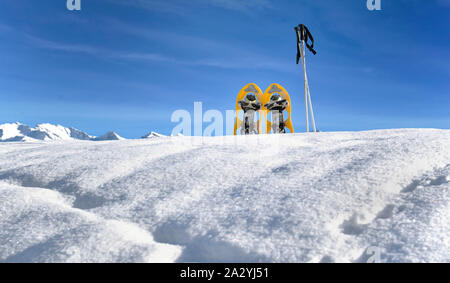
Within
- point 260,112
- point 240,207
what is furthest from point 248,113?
point 240,207

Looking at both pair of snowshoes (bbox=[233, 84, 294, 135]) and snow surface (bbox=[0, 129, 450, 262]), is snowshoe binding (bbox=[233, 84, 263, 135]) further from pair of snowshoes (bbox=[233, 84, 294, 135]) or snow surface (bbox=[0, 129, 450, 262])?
snow surface (bbox=[0, 129, 450, 262])

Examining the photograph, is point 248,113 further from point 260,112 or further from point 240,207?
point 240,207

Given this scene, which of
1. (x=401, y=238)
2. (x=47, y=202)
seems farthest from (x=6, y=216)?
(x=401, y=238)

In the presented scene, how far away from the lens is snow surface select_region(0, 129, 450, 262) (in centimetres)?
209

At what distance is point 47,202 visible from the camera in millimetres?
3043

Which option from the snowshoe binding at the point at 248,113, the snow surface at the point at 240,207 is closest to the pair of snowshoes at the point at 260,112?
the snowshoe binding at the point at 248,113

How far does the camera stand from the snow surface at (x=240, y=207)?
2092 millimetres

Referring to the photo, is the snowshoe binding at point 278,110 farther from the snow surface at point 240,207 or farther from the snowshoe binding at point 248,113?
the snow surface at point 240,207

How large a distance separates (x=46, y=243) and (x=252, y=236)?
1.51 metres

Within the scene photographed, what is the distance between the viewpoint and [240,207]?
2.54 m

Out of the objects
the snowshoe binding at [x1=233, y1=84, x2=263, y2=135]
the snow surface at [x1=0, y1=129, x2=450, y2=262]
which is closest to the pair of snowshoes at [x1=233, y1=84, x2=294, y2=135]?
the snowshoe binding at [x1=233, y1=84, x2=263, y2=135]

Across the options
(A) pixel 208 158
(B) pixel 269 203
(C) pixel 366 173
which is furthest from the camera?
(A) pixel 208 158

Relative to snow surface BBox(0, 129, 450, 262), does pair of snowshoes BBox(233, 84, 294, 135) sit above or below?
above
